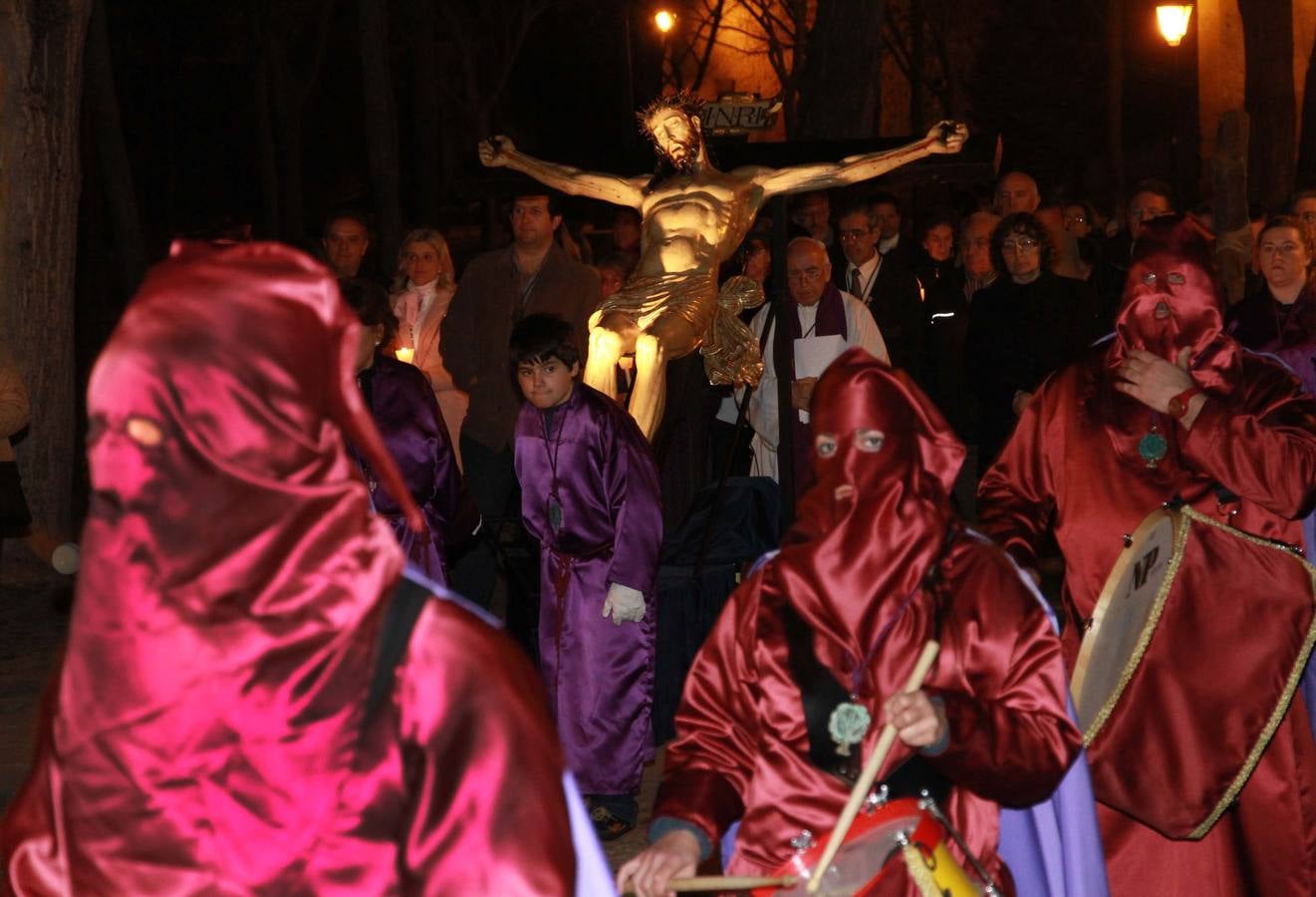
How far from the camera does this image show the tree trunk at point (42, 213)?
39.7 ft

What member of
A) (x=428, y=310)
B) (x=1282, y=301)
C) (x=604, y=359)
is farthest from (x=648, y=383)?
(x=1282, y=301)

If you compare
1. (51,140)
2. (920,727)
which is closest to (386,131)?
(51,140)

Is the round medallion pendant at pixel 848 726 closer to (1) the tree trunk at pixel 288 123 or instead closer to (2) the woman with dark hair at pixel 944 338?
(2) the woman with dark hair at pixel 944 338

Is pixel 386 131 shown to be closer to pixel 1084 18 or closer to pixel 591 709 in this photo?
pixel 591 709

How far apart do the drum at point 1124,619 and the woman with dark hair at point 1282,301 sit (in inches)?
67.9

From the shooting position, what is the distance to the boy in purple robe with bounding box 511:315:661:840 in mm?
7199

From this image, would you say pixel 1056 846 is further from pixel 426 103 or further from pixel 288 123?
pixel 288 123

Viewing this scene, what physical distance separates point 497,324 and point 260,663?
22.9ft

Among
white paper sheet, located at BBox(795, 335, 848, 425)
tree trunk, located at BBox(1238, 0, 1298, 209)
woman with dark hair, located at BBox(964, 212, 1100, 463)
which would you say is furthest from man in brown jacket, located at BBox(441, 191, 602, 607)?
tree trunk, located at BBox(1238, 0, 1298, 209)

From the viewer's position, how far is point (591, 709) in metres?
7.46

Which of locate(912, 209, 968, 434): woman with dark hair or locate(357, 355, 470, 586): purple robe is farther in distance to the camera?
locate(912, 209, 968, 434): woman with dark hair

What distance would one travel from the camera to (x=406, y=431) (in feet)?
22.6

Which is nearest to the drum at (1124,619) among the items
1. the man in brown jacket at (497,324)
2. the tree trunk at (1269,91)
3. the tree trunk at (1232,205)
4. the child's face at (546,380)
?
the child's face at (546,380)

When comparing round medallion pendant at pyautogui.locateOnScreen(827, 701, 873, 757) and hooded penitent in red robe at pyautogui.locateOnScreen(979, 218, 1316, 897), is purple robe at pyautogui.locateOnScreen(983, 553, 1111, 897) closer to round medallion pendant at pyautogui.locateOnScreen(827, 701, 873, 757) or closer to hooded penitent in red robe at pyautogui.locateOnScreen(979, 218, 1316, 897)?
round medallion pendant at pyautogui.locateOnScreen(827, 701, 873, 757)
